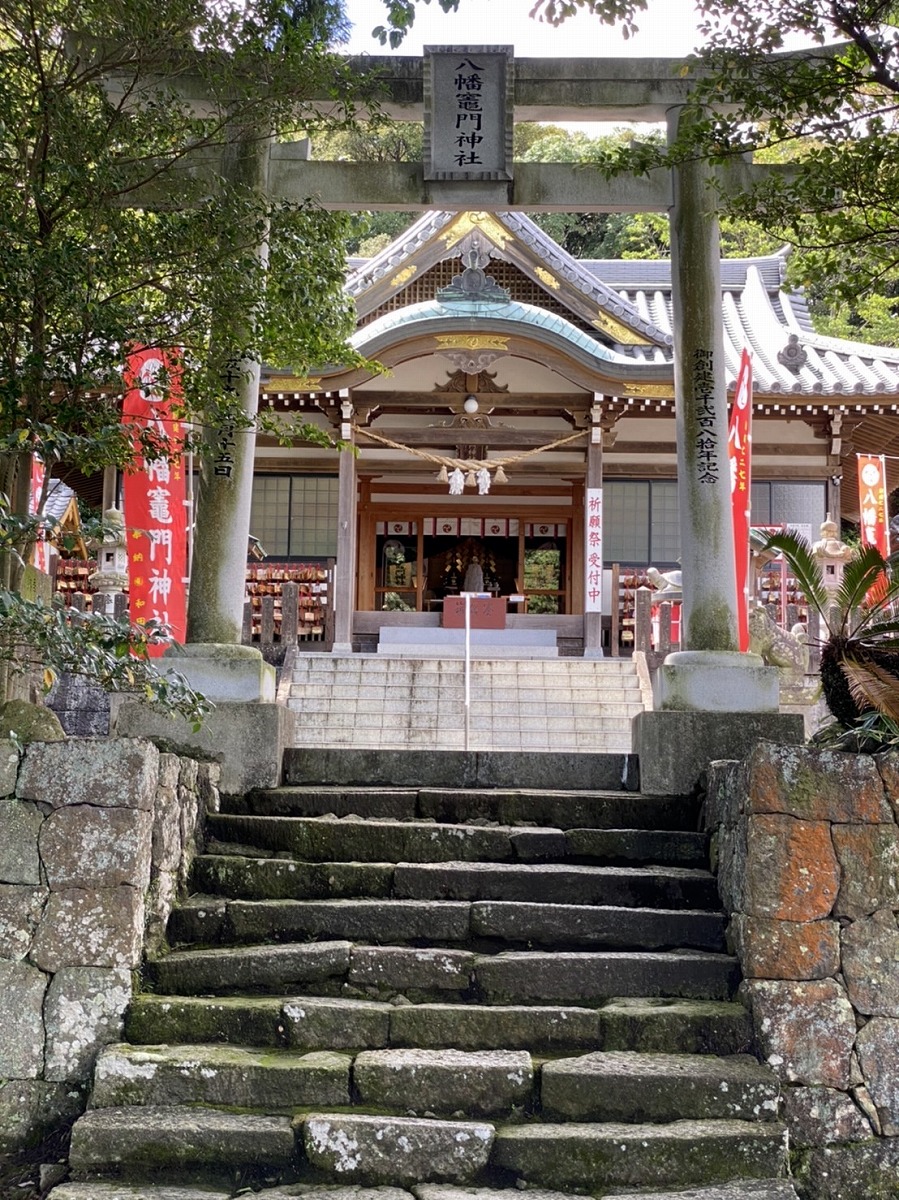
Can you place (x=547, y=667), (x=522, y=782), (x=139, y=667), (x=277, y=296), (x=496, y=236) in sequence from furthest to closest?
(x=496, y=236) < (x=547, y=667) < (x=522, y=782) < (x=277, y=296) < (x=139, y=667)

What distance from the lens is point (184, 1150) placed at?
413 cm

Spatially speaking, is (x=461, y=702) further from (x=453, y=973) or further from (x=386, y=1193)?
(x=386, y=1193)

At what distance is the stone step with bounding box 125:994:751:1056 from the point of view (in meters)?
4.61

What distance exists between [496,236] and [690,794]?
1190 centimetres

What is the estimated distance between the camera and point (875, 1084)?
452 centimetres

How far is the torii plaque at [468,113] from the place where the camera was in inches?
290

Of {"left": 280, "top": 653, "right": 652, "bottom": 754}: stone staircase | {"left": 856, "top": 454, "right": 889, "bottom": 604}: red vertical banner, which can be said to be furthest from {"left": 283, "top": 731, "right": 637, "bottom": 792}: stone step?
{"left": 856, "top": 454, "right": 889, "bottom": 604}: red vertical banner

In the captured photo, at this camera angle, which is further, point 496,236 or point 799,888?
point 496,236

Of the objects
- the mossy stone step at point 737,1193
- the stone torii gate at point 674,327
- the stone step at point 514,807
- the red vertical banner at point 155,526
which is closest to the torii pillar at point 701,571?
the stone torii gate at point 674,327

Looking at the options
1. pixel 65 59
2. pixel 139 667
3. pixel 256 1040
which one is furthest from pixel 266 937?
pixel 65 59

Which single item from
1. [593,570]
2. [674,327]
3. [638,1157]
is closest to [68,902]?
[638,1157]

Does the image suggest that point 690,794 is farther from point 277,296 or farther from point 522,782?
point 277,296

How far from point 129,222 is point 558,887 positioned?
3.88 meters

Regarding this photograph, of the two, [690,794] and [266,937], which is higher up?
[690,794]
